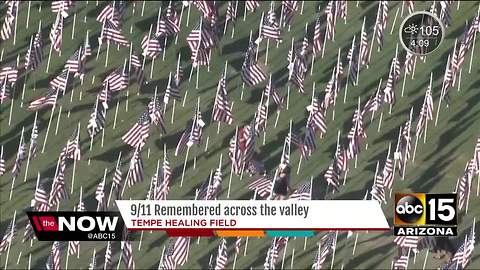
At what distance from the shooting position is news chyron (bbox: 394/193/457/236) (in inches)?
339

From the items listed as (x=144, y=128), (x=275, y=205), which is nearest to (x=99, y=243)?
(x=144, y=128)

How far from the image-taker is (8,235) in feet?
28.8

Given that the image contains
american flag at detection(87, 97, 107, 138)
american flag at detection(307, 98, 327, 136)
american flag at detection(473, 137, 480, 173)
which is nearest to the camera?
american flag at detection(473, 137, 480, 173)

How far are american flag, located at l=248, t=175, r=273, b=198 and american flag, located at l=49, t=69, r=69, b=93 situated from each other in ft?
9.01

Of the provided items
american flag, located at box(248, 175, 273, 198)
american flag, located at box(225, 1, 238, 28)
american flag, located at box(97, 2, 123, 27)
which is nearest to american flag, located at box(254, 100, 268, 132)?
american flag, located at box(248, 175, 273, 198)

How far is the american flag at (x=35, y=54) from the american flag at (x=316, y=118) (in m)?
3.58

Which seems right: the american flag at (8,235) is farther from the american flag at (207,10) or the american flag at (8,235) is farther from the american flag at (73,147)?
the american flag at (207,10)

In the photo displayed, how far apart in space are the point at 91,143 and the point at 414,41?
4.38 m

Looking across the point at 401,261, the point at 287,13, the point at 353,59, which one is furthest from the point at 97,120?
the point at 401,261

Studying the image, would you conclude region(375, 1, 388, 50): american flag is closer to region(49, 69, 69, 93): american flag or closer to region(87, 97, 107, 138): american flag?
region(87, 97, 107, 138): american flag

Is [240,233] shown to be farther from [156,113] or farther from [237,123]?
[156,113]

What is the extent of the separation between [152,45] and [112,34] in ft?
1.78

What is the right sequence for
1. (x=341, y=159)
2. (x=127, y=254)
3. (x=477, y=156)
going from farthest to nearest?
1. (x=127, y=254)
2. (x=341, y=159)
3. (x=477, y=156)

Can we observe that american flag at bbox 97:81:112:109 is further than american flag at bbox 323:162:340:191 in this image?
Yes
